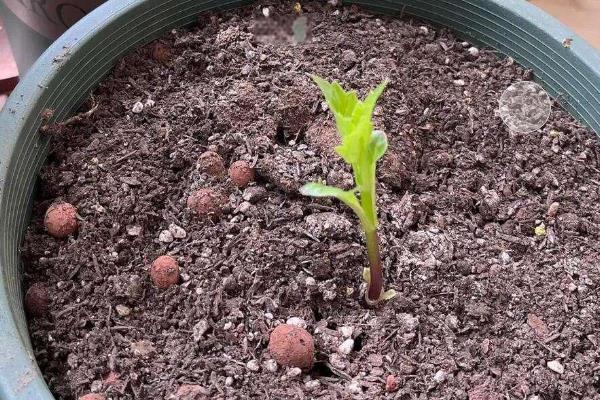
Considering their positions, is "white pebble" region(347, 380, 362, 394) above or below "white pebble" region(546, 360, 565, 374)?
below

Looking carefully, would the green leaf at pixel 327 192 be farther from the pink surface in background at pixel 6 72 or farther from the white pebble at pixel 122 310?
the pink surface in background at pixel 6 72

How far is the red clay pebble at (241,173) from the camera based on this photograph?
3.33ft

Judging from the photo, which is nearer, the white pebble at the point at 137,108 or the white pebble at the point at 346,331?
the white pebble at the point at 346,331

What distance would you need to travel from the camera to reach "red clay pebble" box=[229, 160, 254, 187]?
101cm

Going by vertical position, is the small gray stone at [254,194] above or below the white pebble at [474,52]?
below

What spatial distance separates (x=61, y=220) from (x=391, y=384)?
512 mm

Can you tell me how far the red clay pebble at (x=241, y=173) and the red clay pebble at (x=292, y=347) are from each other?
0.83 ft

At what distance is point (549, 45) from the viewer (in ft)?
3.59

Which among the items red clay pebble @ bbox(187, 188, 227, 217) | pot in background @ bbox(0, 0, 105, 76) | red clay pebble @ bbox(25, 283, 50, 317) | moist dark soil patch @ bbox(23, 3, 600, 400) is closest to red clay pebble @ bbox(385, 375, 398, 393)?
moist dark soil patch @ bbox(23, 3, 600, 400)

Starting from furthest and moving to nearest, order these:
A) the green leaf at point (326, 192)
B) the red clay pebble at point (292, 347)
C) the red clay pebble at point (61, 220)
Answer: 1. the red clay pebble at point (61, 220)
2. the red clay pebble at point (292, 347)
3. the green leaf at point (326, 192)

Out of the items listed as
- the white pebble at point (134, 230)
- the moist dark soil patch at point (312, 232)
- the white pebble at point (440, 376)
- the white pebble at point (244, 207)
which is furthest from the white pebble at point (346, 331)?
the white pebble at point (134, 230)

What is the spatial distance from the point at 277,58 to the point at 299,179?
27cm

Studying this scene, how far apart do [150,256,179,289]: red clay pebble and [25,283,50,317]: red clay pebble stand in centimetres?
15

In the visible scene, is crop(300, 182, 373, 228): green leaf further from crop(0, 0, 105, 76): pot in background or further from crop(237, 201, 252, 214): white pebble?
crop(0, 0, 105, 76): pot in background
